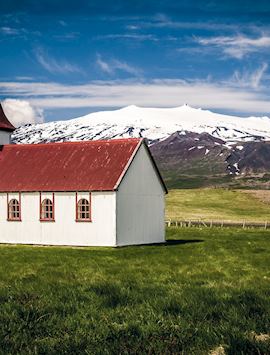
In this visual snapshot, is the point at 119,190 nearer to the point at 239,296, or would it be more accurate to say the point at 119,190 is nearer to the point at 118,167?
the point at 118,167

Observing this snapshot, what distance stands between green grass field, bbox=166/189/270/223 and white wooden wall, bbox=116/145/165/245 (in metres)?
51.4

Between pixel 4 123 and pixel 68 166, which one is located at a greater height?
pixel 4 123

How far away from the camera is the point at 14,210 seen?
174 feet

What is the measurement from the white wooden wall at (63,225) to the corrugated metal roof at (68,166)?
0.72 metres

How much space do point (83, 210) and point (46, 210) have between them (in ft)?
12.3

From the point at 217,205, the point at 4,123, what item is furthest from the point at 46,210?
the point at 217,205

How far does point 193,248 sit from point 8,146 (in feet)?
77.5

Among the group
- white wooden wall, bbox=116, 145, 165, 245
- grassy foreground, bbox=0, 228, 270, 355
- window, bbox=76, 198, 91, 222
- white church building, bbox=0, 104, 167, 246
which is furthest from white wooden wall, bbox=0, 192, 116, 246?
grassy foreground, bbox=0, 228, 270, 355

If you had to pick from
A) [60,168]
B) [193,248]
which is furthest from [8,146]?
[193,248]

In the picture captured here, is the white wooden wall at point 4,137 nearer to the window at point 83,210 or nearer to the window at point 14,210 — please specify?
the window at point 14,210

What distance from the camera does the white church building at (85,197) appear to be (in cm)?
4878

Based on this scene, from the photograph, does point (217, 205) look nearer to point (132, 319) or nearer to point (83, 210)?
point (83, 210)

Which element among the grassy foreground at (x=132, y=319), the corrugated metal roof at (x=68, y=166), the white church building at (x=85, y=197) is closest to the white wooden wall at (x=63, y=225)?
the white church building at (x=85, y=197)

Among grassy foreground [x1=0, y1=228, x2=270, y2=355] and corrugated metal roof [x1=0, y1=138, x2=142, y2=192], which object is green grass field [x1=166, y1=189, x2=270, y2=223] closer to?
corrugated metal roof [x1=0, y1=138, x2=142, y2=192]
